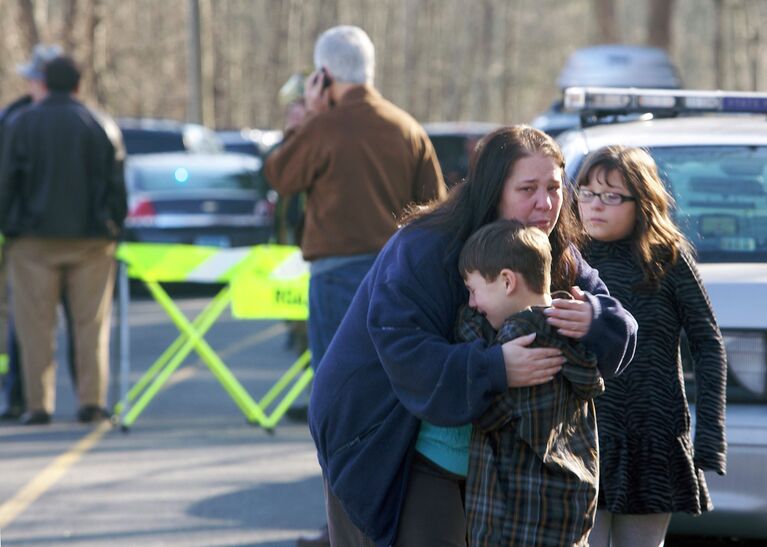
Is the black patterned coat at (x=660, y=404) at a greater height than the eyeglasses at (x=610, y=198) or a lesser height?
lesser

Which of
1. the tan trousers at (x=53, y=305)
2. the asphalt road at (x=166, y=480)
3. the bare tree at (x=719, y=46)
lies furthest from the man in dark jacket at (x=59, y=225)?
the bare tree at (x=719, y=46)

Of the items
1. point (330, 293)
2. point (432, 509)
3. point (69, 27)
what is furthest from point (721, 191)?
point (69, 27)

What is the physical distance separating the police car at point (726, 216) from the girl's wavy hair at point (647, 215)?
0.97 m

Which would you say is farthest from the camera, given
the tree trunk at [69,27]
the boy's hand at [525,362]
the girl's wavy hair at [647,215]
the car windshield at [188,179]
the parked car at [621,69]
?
the tree trunk at [69,27]

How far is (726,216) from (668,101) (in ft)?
1.74

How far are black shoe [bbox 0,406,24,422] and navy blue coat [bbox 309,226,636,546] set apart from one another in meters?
6.07

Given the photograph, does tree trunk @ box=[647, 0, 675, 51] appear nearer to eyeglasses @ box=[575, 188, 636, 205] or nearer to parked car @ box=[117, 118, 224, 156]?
parked car @ box=[117, 118, 224, 156]

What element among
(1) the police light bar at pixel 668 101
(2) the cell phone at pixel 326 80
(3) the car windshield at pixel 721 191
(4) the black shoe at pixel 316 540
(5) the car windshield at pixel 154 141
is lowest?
(5) the car windshield at pixel 154 141

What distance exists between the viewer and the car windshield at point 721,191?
5.95 metres

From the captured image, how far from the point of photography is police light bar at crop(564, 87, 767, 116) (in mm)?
6156

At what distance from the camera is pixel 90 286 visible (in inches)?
366

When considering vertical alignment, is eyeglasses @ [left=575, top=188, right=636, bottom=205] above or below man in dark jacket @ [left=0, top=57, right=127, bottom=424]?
above

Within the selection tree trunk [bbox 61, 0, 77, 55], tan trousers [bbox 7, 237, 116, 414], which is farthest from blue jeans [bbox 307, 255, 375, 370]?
tree trunk [bbox 61, 0, 77, 55]

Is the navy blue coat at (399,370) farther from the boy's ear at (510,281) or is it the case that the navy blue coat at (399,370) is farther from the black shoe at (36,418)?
the black shoe at (36,418)
